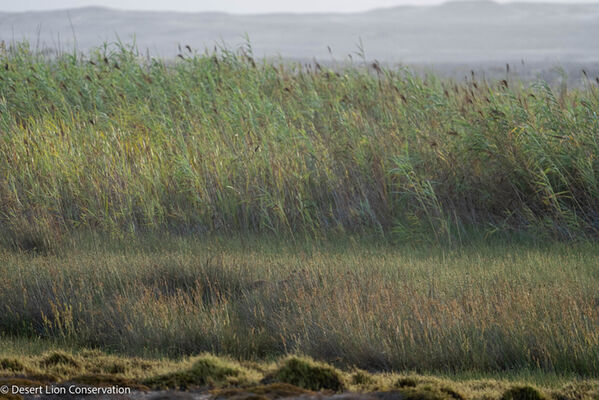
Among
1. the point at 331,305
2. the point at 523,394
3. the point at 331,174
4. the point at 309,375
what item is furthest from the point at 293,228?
the point at 523,394

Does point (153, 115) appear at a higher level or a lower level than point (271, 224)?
higher

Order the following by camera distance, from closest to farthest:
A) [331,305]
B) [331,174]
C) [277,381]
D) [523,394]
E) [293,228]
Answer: [523,394] < [277,381] < [331,305] < [293,228] < [331,174]

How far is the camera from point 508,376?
13.3 feet

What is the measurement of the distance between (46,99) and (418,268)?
25.8 feet

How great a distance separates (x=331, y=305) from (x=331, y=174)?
3.35 metres

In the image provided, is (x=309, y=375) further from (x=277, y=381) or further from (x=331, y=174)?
(x=331, y=174)

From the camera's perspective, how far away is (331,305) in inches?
192

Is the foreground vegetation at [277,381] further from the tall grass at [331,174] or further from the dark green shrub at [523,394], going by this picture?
the tall grass at [331,174]

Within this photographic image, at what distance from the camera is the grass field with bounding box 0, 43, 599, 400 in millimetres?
4332

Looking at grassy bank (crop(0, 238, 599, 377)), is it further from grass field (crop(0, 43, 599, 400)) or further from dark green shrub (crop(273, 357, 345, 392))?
dark green shrub (crop(273, 357, 345, 392))

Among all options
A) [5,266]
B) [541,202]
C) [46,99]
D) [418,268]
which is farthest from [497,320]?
[46,99]

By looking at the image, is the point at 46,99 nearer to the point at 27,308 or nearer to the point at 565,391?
the point at 27,308

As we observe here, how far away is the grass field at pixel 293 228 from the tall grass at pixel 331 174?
3 centimetres

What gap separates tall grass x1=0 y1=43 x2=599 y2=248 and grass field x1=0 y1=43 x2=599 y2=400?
3cm
